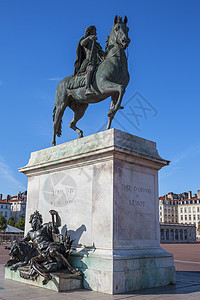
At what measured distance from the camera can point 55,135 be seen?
34.7 ft

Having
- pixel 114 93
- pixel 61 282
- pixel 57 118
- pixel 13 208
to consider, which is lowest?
pixel 61 282

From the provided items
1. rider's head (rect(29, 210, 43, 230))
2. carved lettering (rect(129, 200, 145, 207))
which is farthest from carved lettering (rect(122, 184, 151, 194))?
rider's head (rect(29, 210, 43, 230))

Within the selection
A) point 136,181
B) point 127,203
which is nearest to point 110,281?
point 127,203

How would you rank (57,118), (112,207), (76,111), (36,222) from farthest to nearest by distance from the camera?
(76,111), (57,118), (36,222), (112,207)

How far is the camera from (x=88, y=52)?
982 centimetres

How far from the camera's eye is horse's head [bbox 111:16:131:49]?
28.8 ft

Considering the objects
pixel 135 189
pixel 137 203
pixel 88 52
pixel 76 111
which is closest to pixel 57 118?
pixel 76 111

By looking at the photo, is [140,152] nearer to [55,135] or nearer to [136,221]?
[136,221]

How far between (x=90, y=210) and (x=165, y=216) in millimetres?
140701

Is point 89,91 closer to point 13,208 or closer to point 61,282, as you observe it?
point 61,282

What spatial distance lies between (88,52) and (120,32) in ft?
4.40

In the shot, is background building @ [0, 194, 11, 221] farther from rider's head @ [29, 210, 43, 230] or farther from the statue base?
the statue base

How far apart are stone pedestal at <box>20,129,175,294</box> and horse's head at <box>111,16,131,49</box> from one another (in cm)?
270

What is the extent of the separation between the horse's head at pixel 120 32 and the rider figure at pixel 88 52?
75cm
